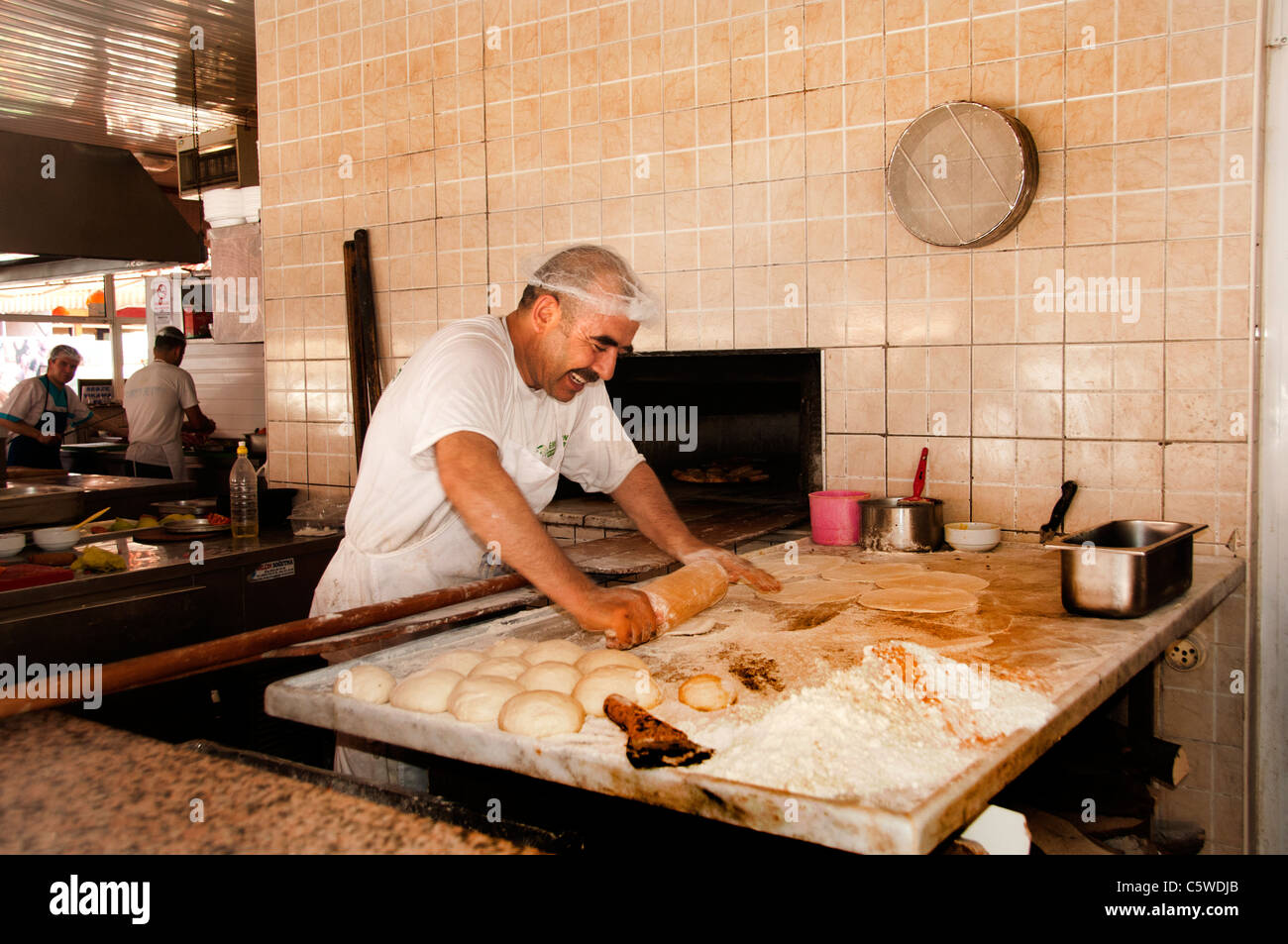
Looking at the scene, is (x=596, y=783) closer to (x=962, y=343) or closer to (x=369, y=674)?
(x=369, y=674)

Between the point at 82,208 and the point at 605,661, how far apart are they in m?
4.21

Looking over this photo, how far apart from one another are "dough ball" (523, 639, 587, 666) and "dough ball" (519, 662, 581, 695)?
73mm

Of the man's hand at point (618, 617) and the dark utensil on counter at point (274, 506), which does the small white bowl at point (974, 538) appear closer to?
the man's hand at point (618, 617)

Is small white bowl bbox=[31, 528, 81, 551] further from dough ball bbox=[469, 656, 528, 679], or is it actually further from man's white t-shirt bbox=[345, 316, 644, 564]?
dough ball bbox=[469, 656, 528, 679]

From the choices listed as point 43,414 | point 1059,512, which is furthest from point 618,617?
point 43,414

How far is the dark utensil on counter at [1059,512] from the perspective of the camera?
2.62m

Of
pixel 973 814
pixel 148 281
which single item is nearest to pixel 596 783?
pixel 973 814

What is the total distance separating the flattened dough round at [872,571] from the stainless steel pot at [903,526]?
Answer: 182 millimetres

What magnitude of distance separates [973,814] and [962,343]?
1.95 m

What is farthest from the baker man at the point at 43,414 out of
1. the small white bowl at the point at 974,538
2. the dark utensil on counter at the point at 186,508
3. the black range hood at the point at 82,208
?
the small white bowl at the point at 974,538

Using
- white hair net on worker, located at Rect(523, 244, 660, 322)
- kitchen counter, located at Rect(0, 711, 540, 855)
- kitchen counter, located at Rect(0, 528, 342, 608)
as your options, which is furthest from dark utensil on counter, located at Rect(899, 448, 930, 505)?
kitchen counter, located at Rect(0, 528, 342, 608)

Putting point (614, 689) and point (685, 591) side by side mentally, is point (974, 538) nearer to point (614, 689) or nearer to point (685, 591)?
point (685, 591)

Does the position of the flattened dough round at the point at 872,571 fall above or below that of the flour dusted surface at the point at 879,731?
above

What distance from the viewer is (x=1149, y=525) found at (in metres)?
2.23
